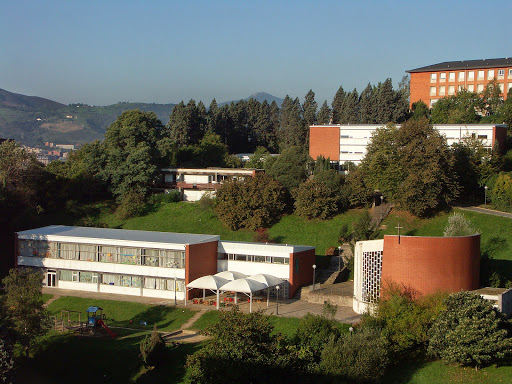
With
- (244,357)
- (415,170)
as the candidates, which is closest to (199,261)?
(244,357)

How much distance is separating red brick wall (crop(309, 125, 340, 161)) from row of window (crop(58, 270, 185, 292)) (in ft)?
79.7

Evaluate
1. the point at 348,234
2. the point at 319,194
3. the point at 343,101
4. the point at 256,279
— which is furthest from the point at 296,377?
the point at 343,101

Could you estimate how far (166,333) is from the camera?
Answer: 29.5 meters

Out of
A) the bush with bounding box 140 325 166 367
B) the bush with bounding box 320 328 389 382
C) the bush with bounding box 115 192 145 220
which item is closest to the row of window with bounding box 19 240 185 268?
the bush with bounding box 140 325 166 367

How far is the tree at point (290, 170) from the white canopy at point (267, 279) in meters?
14.8

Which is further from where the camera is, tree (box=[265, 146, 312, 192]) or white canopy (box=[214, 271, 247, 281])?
tree (box=[265, 146, 312, 192])

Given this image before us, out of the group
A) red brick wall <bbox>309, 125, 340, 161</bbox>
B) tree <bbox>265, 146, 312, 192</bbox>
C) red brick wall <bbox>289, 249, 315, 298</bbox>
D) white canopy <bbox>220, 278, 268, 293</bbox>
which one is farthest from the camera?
red brick wall <bbox>309, 125, 340, 161</bbox>

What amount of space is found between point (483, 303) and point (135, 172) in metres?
34.3

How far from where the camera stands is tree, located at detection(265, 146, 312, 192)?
48.2 meters

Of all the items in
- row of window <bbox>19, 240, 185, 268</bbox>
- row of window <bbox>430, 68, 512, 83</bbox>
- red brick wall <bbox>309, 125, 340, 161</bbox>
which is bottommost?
row of window <bbox>19, 240, 185, 268</bbox>

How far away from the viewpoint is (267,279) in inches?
1304

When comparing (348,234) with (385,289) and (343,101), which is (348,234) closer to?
(385,289)

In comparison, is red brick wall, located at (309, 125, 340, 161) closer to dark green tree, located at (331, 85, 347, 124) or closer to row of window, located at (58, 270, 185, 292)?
dark green tree, located at (331, 85, 347, 124)

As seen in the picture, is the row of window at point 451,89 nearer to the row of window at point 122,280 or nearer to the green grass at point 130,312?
the row of window at point 122,280
